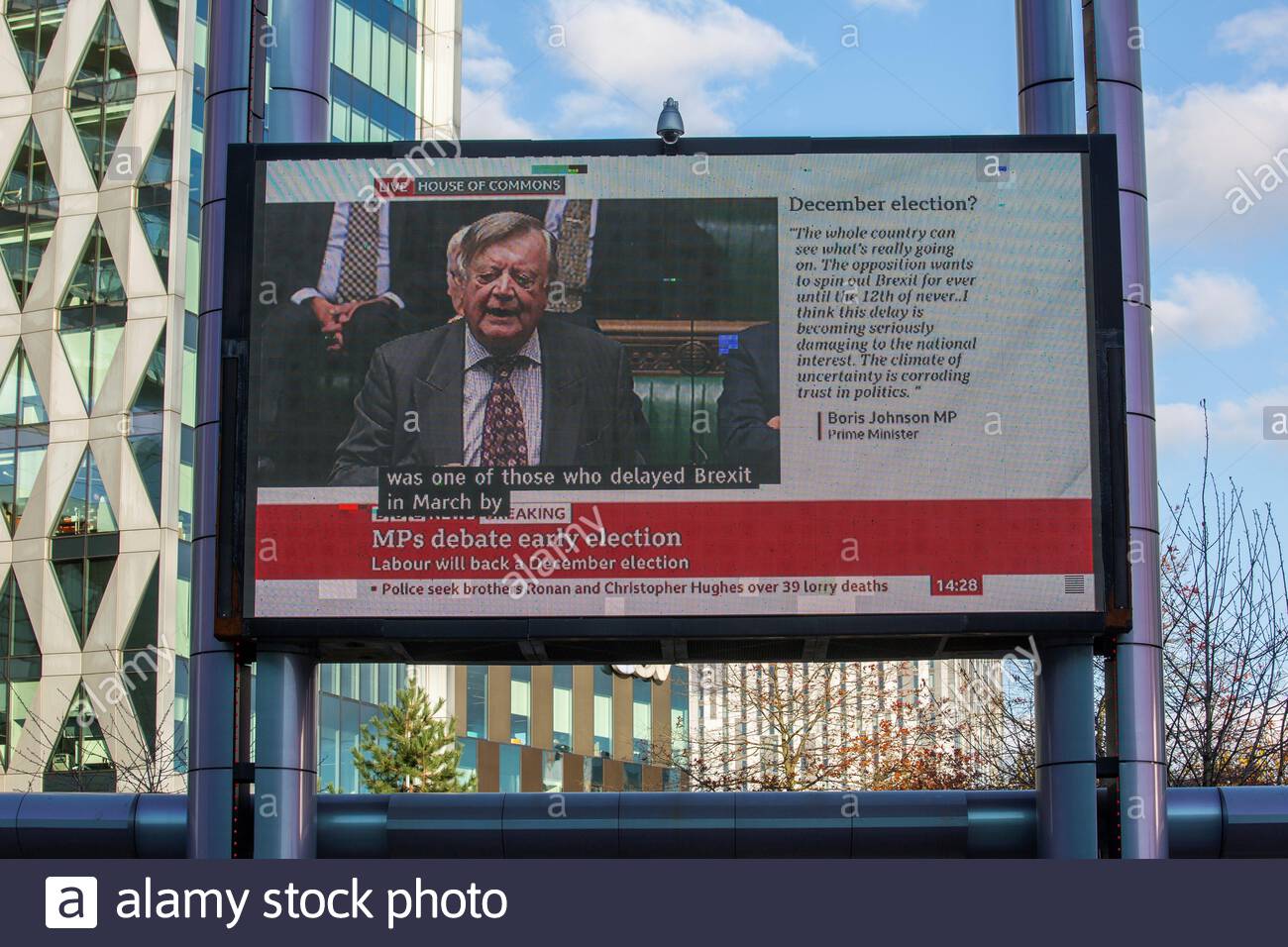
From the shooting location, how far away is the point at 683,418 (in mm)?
13812

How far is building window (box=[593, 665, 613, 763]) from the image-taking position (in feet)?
208

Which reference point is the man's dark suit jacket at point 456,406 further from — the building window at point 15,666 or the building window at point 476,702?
the building window at point 476,702

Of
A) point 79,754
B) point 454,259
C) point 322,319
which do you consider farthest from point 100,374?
point 454,259

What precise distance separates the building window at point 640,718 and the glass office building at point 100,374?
18414 mm

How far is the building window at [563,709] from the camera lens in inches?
2410

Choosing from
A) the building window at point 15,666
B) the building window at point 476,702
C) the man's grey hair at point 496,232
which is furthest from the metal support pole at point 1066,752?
the building window at point 476,702

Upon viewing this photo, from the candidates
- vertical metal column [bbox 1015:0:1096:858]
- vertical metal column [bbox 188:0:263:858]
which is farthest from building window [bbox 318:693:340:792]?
vertical metal column [bbox 1015:0:1096:858]

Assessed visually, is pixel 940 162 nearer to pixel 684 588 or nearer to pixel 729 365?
pixel 729 365

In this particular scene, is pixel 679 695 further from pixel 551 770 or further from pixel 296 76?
pixel 296 76

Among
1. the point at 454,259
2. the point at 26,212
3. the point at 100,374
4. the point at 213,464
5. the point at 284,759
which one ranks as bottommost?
the point at 284,759

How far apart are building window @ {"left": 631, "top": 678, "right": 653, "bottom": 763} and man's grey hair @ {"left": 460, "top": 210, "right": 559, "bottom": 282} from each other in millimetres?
51623
